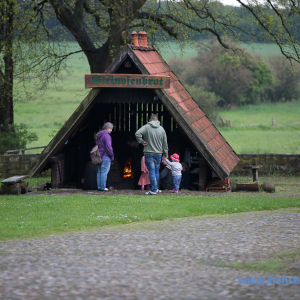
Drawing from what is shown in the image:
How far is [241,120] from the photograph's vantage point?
2036 inches

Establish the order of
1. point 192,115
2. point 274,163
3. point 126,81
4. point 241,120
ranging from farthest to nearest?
1. point 241,120
2. point 274,163
3. point 192,115
4. point 126,81

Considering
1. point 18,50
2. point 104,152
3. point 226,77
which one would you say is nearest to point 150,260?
point 104,152

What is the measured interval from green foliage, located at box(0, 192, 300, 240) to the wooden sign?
2.85 meters

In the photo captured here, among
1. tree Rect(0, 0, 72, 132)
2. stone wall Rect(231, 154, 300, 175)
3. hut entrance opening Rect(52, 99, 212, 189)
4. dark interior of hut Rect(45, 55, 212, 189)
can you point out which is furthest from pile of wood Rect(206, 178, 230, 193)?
tree Rect(0, 0, 72, 132)

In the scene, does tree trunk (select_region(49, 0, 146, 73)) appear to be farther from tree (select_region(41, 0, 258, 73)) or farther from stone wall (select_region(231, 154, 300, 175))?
stone wall (select_region(231, 154, 300, 175))

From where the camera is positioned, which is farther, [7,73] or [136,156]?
[7,73]

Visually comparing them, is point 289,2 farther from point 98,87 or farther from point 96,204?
point 96,204

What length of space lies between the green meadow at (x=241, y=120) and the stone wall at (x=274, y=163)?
8.26 meters

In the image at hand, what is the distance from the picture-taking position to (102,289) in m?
5.28

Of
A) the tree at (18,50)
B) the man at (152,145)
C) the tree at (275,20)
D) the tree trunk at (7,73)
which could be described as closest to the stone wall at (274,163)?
the tree at (275,20)

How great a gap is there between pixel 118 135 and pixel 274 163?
661 cm

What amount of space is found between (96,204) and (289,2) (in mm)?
12857

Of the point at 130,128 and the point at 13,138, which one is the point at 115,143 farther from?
the point at 13,138

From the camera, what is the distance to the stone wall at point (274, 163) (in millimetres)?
19031
